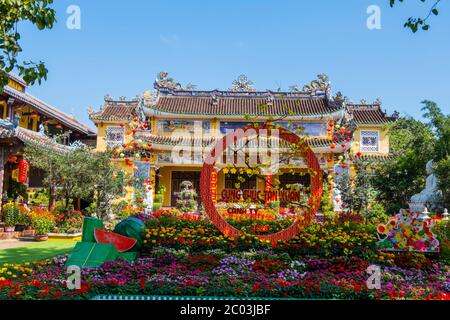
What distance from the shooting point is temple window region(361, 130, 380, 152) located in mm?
27453

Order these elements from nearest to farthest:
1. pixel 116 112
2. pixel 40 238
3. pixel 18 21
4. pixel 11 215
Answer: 1. pixel 18 21
2. pixel 40 238
3. pixel 11 215
4. pixel 116 112

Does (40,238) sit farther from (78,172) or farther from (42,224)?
(78,172)

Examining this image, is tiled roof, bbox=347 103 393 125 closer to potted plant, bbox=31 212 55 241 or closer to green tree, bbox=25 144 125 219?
green tree, bbox=25 144 125 219

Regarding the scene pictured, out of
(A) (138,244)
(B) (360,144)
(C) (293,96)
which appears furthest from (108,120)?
(A) (138,244)

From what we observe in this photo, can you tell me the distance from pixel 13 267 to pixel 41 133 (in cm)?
1356

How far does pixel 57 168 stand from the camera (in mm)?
15367

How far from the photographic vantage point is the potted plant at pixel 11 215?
1509cm

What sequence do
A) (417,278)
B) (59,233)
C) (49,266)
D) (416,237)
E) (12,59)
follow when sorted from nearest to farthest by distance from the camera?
(12,59)
(417,278)
(49,266)
(416,237)
(59,233)

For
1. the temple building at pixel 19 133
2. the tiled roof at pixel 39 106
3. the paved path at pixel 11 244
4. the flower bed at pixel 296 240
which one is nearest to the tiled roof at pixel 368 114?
the temple building at pixel 19 133

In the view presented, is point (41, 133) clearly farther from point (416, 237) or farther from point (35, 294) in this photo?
point (416, 237)

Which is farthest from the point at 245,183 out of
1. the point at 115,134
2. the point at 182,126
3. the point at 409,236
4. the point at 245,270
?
the point at 245,270

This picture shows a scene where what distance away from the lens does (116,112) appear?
97.4 ft

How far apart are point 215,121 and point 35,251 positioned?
17802 mm

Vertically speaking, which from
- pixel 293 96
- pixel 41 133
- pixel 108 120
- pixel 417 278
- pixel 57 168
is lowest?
pixel 417 278
